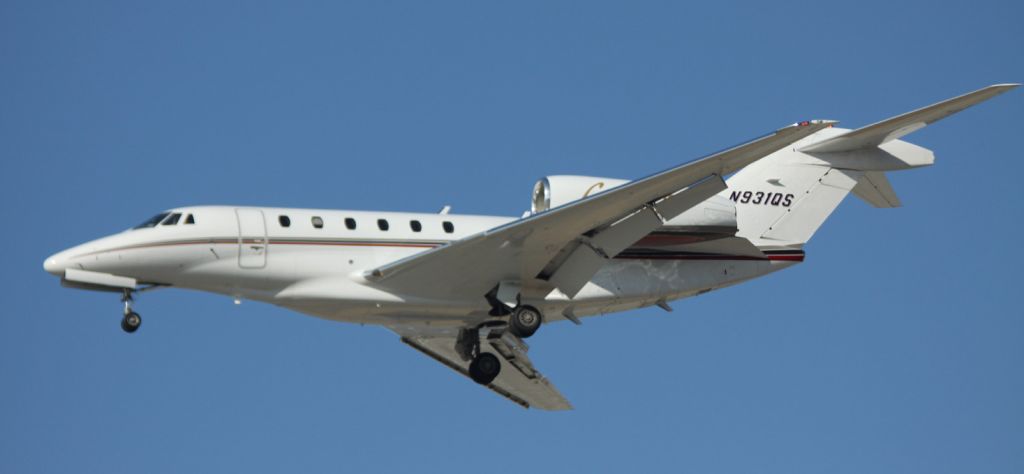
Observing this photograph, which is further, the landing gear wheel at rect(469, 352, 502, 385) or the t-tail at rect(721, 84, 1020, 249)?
the landing gear wheel at rect(469, 352, 502, 385)

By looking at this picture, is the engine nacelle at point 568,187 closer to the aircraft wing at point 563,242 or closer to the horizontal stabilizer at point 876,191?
the aircraft wing at point 563,242

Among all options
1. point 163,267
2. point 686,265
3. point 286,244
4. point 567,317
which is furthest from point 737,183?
point 163,267

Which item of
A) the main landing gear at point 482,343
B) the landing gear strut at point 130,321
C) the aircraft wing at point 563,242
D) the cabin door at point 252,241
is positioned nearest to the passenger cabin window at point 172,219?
the cabin door at point 252,241

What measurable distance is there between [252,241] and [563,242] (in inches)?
179

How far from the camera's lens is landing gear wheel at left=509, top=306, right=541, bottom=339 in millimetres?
22844

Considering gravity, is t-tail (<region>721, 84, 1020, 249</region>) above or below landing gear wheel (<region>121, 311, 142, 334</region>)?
above

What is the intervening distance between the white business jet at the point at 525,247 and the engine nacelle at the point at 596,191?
0.07ft

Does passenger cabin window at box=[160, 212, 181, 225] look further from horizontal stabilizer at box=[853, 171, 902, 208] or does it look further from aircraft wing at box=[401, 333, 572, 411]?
horizontal stabilizer at box=[853, 171, 902, 208]

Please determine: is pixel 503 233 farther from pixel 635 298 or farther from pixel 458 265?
pixel 635 298

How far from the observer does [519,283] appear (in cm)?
2309

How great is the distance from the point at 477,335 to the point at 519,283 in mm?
1970

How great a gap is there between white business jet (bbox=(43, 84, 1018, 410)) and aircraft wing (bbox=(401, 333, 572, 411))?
0.89 m

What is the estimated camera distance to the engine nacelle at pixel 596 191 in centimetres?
2286

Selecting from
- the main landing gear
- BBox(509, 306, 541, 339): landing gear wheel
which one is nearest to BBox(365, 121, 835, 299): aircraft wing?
BBox(509, 306, 541, 339): landing gear wheel
